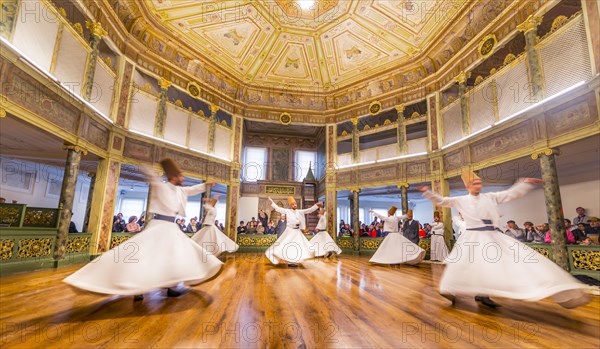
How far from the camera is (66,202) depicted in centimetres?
616

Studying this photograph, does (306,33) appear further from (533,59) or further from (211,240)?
(211,240)

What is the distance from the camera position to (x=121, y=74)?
8250 millimetres

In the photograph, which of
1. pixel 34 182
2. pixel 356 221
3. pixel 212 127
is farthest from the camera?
pixel 356 221

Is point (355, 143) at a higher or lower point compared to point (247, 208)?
higher

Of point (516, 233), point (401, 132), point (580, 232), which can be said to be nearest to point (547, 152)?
point (580, 232)

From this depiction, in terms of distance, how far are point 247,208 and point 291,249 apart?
772cm

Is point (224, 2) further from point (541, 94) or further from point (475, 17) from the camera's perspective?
point (541, 94)

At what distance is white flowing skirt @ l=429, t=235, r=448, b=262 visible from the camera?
8617mm

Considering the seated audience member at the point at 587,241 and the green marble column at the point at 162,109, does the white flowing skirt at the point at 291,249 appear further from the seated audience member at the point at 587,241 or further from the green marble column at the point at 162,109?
the green marble column at the point at 162,109

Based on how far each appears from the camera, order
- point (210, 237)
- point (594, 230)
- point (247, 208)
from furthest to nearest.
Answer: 1. point (247, 208)
2. point (210, 237)
3. point (594, 230)

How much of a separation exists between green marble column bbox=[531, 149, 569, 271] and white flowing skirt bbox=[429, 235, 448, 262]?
9.89ft

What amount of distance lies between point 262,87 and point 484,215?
11.2m

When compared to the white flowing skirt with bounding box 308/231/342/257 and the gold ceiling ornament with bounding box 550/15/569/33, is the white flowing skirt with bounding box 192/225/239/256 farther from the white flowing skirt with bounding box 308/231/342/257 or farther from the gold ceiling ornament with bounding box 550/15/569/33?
the gold ceiling ornament with bounding box 550/15/569/33

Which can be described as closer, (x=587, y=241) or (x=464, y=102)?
(x=587, y=241)
